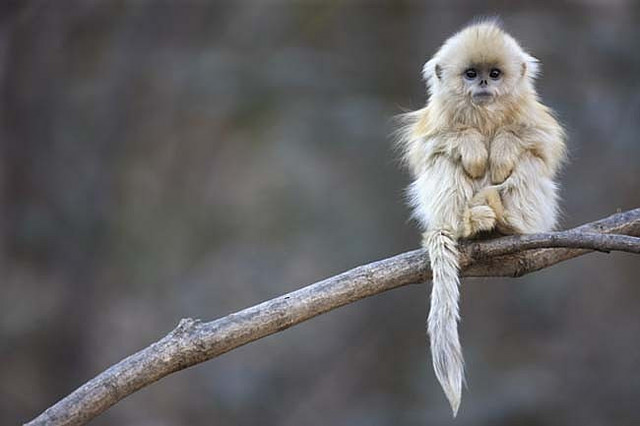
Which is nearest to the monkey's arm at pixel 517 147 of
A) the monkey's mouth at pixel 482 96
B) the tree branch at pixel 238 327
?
the monkey's mouth at pixel 482 96

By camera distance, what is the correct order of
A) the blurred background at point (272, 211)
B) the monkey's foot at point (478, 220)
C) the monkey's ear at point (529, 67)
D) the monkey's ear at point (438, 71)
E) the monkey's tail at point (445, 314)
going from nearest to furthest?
the monkey's tail at point (445, 314)
the monkey's foot at point (478, 220)
the monkey's ear at point (529, 67)
the monkey's ear at point (438, 71)
the blurred background at point (272, 211)

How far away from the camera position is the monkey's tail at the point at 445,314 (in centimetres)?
416

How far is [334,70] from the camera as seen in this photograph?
39.4 ft

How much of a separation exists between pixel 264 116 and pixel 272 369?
8.57ft

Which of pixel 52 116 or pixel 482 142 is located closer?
pixel 482 142

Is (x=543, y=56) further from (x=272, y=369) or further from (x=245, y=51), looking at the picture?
(x=272, y=369)

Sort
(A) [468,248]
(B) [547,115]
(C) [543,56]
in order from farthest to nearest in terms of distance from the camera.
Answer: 1. (C) [543,56]
2. (B) [547,115]
3. (A) [468,248]

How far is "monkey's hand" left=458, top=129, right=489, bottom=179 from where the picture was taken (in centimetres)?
468

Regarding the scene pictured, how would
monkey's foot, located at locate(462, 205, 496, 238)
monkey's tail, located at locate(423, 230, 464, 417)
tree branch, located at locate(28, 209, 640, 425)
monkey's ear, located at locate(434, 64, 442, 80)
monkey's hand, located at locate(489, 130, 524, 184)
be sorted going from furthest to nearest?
1. monkey's ear, located at locate(434, 64, 442, 80)
2. monkey's hand, located at locate(489, 130, 524, 184)
3. monkey's foot, located at locate(462, 205, 496, 238)
4. monkey's tail, located at locate(423, 230, 464, 417)
5. tree branch, located at locate(28, 209, 640, 425)

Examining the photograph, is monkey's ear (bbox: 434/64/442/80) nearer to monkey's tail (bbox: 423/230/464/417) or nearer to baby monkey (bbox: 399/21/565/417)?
baby monkey (bbox: 399/21/565/417)

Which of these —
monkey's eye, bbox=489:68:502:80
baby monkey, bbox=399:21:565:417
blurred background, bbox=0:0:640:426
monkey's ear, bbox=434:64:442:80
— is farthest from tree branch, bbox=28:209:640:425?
blurred background, bbox=0:0:640:426

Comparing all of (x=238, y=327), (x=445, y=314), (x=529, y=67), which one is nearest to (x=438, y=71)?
(x=529, y=67)

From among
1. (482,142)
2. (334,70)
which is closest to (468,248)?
(482,142)

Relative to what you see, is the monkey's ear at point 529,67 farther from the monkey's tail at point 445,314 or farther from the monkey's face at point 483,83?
the monkey's tail at point 445,314
